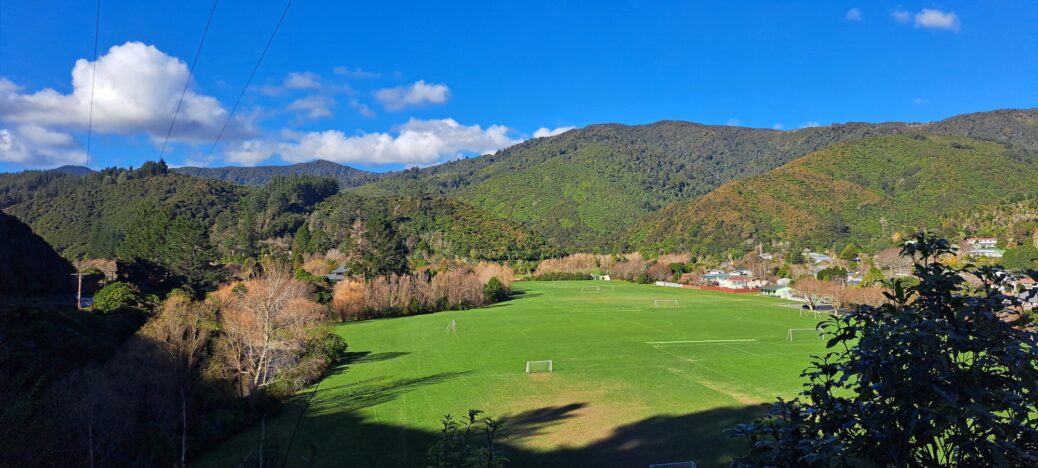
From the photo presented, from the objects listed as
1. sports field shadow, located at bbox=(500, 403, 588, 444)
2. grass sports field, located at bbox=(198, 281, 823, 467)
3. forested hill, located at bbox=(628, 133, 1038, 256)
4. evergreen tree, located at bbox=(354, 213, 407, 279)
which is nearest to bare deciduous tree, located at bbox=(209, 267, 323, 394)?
grass sports field, located at bbox=(198, 281, 823, 467)

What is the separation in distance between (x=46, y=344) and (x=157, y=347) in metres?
4.17

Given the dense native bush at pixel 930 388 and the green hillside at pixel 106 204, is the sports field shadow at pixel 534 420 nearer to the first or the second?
the dense native bush at pixel 930 388

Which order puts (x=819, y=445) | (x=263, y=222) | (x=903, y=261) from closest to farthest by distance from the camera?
(x=819, y=445) → (x=903, y=261) → (x=263, y=222)

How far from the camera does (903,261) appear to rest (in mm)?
79938

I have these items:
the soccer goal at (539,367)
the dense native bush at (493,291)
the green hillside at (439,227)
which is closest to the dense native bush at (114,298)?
the soccer goal at (539,367)

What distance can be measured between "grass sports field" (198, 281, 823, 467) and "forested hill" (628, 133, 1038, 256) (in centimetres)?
7946

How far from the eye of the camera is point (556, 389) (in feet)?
102

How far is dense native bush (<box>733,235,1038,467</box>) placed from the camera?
3590mm

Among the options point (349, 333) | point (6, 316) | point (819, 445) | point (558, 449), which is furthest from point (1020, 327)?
point (349, 333)

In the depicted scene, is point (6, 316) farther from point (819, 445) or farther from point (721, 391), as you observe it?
point (721, 391)

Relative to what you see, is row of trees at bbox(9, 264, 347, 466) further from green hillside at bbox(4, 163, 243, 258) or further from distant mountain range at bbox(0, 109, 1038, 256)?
distant mountain range at bbox(0, 109, 1038, 256)

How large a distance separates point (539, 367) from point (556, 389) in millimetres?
6924

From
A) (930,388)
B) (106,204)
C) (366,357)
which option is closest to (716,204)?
(366,357)

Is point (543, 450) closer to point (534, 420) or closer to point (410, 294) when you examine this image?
point (534, 420)
